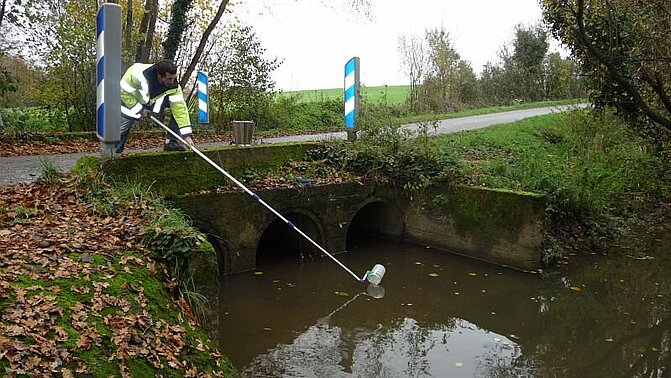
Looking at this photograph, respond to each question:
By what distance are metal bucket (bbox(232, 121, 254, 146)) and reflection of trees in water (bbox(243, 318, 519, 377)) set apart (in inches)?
141

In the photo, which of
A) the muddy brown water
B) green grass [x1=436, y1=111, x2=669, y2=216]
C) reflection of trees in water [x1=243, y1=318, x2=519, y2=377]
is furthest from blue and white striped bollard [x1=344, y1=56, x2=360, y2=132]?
reflection of trees in water [x1=243, y1=318, x2=519, y2=377]

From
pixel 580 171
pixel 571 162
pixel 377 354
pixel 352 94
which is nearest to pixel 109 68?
pixel 377 354

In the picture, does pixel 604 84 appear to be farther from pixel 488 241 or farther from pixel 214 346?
pixel 214 346

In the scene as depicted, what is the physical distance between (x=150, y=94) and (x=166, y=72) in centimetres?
36

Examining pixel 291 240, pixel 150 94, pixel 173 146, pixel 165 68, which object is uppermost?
pixel 165 68

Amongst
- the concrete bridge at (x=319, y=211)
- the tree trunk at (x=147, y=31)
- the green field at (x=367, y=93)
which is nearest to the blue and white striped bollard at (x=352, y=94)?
the concrete bridge at (x=319, y=211)

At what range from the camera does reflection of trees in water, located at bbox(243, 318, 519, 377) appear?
5508 mm

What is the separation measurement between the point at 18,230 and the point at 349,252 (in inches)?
230

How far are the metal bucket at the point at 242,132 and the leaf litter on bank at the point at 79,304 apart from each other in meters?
4.08

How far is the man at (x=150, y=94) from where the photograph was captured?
7.14m

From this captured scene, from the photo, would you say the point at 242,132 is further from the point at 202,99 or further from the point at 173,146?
the point at 202,99

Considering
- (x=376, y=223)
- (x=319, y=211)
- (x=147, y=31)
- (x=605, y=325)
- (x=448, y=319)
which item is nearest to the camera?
(x=605, y=325)

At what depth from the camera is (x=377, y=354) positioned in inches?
232

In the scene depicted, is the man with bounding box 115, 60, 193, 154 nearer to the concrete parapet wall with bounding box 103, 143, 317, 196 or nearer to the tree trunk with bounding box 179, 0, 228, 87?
the concrete parapet wall with bounding box 103, 143, 317, 196
